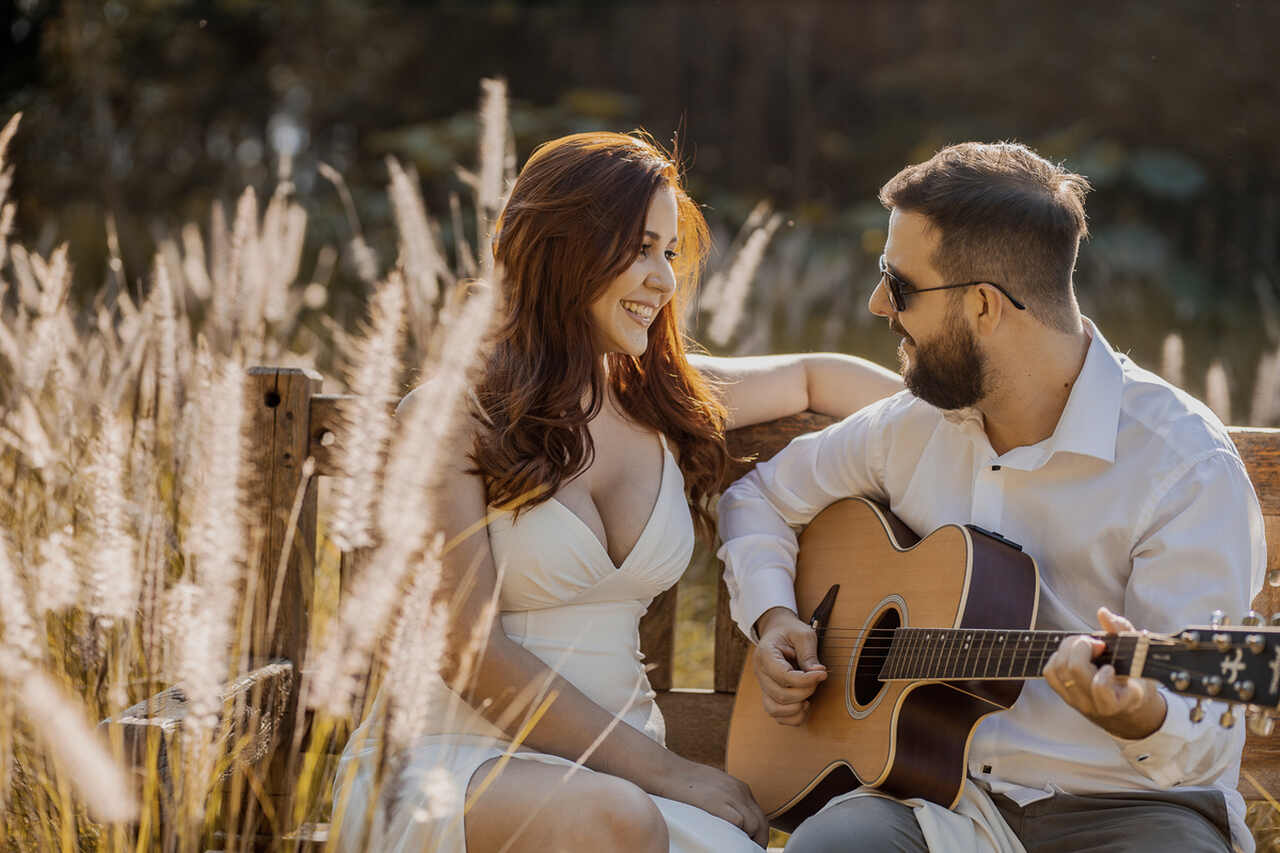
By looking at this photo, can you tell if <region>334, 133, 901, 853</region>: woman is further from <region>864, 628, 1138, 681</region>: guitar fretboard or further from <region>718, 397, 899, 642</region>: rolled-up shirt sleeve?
<region>864, 628, 1138, 681</region>: guitar fretboard

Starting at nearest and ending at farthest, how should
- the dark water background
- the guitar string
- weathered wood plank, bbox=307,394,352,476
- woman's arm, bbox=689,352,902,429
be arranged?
the guitar string < weathered wood plank, bbox=307,394,352,476 < woman's arm, bbox=689,352,902,429 < the dark water background

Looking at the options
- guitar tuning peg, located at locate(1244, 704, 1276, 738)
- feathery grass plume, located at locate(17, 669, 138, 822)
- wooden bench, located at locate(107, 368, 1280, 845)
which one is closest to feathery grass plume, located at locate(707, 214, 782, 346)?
wooden bench, located at locate(107, 368, 1280, 845)

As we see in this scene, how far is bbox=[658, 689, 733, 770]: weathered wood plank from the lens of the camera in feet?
10.4

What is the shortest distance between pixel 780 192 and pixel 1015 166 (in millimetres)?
11618

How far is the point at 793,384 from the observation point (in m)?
3.11

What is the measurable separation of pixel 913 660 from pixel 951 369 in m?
0.60

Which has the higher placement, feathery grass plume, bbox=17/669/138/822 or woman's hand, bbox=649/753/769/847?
feathery grass plume, bbox=17/669/138/822

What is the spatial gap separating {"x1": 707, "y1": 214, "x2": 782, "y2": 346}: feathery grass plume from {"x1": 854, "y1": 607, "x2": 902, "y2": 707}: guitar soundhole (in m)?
1.09

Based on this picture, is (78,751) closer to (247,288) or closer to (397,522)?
(397,522)

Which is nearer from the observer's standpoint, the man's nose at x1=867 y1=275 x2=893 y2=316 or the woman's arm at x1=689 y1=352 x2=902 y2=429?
the man's nose at x1=867 y1=275 x2=893 y2=316

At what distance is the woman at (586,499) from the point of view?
8.14 feet

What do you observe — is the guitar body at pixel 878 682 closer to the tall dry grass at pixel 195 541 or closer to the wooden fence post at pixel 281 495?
the tall dry grass at pixel 195 541

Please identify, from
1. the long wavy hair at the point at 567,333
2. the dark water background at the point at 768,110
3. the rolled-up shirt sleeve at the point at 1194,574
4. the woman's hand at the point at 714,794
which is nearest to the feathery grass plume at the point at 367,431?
the long wavy hair at the point at 567,333

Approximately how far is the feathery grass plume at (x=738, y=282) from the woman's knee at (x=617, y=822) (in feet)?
5.04
